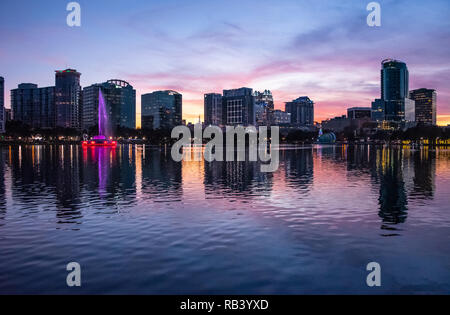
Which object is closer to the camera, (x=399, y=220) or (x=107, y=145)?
(x=399, y=220)

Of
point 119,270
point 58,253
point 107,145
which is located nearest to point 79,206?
point 58,253

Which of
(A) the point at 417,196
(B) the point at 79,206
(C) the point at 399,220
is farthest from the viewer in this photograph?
(A) the point at 417,196

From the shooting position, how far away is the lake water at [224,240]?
36.0 ft

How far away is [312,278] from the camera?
442 inches

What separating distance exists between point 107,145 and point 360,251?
15867 cm

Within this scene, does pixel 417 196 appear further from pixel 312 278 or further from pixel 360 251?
pixel 312 278

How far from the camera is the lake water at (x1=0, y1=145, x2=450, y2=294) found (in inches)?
432

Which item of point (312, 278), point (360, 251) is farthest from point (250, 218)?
point (312, 278)

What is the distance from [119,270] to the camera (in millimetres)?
11859

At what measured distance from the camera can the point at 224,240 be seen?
49.6 ft
